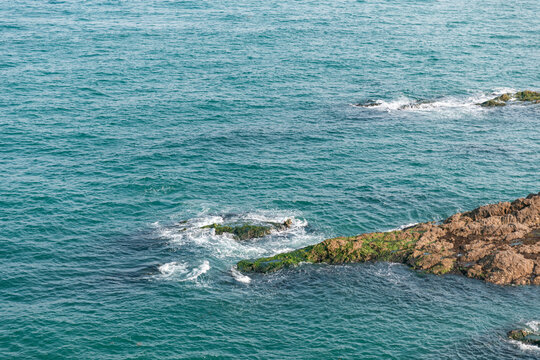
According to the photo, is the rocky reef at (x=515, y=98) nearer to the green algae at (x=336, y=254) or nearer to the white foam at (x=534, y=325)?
the green algae at (x=336, y=254)

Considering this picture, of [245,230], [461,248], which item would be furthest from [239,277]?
[461,248]

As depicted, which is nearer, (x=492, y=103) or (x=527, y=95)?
(x=492, y=103)

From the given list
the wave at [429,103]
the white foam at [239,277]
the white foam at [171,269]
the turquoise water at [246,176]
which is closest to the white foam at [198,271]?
the turquoise water at [246,176]

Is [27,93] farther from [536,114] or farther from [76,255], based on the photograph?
[536,114]

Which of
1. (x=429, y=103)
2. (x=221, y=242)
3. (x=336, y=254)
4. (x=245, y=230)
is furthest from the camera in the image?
(x=429, y=103)

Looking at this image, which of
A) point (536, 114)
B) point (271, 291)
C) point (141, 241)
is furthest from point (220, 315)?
point (536, 114)

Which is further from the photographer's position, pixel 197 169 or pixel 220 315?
pixel 197 169

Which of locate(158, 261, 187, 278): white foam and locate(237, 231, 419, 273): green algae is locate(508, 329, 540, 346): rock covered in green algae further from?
locate(158, 261, 187, 278): white foam

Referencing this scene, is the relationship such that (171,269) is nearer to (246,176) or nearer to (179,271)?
(179,271)

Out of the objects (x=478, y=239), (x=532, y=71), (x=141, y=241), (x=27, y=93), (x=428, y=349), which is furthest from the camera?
(x=532, y=71)
